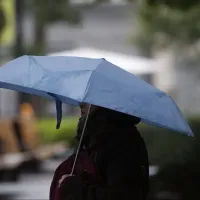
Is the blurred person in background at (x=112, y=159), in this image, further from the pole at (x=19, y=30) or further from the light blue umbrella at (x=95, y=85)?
the pole at (x=19, y=30)

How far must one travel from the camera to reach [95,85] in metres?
3.87

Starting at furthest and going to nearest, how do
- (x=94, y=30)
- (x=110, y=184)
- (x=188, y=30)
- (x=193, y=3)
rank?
1. (x=94, y=30)
2. (x=188, y=30)
3. (x=193, y=3)
4. (x=110, y=184)

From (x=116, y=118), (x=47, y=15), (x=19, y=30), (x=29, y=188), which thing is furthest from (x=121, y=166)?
(x=47, y=15)

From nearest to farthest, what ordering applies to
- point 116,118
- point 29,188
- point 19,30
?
point 116,118 < point 29,188 < point 19,30

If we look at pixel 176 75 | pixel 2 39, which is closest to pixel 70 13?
pixel 2 39

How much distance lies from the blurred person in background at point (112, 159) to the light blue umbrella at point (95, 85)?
162 mm

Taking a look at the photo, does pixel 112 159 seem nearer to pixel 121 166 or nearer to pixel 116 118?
pixel 121 166

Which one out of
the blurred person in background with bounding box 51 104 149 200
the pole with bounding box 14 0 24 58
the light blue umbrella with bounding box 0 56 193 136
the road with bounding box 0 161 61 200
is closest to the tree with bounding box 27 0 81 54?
the pole with bounding box 14 0 24 58

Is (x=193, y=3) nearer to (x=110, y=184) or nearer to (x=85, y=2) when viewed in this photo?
(x=110, y=184)

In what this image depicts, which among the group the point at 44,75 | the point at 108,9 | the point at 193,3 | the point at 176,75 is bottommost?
the point at 176,75

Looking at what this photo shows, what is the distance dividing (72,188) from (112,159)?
0.26m

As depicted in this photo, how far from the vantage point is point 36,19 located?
61.5ft

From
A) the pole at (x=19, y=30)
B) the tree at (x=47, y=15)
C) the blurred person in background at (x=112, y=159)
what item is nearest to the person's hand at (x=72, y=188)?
the blurred person in background at (x=112, y=159)

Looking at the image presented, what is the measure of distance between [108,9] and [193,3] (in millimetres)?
14218
